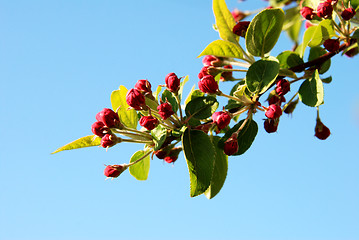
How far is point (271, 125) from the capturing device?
2389 millimetres

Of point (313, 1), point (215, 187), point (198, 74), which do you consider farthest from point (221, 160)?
point (313, 1)

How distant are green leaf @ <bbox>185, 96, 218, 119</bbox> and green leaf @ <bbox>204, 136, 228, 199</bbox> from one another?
215mm

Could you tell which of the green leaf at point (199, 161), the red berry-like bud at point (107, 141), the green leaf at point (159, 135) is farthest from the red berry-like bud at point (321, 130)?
the red berry-like bud at point (107, 141)

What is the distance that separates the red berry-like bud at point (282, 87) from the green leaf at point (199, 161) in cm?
52

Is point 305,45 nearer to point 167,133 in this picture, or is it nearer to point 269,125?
point 269,125

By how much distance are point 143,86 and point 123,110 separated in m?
0.22

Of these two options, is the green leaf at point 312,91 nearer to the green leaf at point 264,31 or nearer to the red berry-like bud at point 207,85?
the green leaf at point 264,31

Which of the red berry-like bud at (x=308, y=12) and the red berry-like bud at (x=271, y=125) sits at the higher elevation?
the red berry-like bud at (x=308, y=12)

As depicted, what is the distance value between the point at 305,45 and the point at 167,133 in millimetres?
1061

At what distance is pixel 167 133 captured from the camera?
229 cm

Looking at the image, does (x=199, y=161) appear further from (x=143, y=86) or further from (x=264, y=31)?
(x=264, y=31)

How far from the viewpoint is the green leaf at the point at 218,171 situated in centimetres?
247

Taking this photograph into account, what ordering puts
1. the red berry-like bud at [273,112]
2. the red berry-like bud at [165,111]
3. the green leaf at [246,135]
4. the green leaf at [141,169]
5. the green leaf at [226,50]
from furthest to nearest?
the green leaf at [141,169], the green leaf at [226,50], the green leaf at [246,135], the red berry-like bud at [273,112], the red berry-like bud at [165,111]

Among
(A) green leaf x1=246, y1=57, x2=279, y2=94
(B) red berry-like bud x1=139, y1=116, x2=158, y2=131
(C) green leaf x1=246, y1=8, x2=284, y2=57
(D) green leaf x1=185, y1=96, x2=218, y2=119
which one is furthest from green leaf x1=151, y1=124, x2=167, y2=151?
(C) green leaf x1=246, y1=8, x2=284, y2=57
